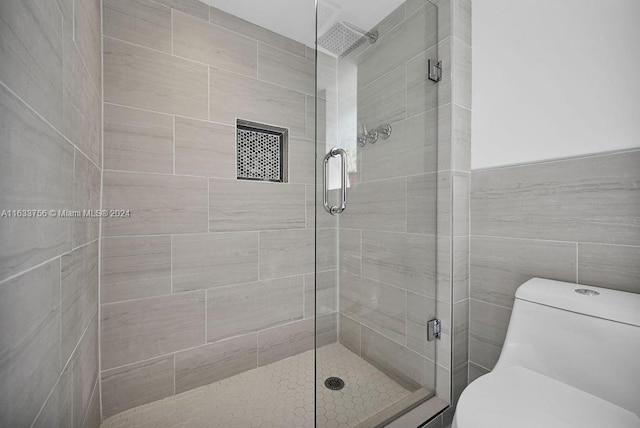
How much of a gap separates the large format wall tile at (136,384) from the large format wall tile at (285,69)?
181 cm

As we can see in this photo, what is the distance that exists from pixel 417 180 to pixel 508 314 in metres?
0.73

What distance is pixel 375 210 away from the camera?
1239mm

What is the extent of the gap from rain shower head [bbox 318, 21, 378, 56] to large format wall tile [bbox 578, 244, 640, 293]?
1.19 metres

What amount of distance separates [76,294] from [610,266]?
1832mm

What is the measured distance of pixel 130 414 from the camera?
1395 mm

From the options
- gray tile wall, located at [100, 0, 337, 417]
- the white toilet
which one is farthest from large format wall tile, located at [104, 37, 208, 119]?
the white toilet

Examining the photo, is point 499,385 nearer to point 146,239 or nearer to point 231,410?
point 231,410

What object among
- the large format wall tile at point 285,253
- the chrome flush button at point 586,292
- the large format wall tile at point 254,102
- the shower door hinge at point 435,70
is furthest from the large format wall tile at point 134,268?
the chrome flush button at point 586,292

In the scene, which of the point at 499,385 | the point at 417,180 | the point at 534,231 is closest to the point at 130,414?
the point at 499,385

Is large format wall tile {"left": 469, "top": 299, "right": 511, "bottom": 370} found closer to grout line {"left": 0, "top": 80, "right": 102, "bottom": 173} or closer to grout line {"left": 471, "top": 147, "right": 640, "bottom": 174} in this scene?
grout line {"left": 471, "top": 147, "right": 640, "bottom": 174}

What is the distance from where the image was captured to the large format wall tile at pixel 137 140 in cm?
138

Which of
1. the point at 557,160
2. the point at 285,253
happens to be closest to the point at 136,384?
the point at 285,253

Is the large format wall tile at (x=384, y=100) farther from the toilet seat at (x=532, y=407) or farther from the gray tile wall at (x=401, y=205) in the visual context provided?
the toilet seat at (x=532, y=407)

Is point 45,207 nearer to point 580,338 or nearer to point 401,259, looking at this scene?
point 401,259
